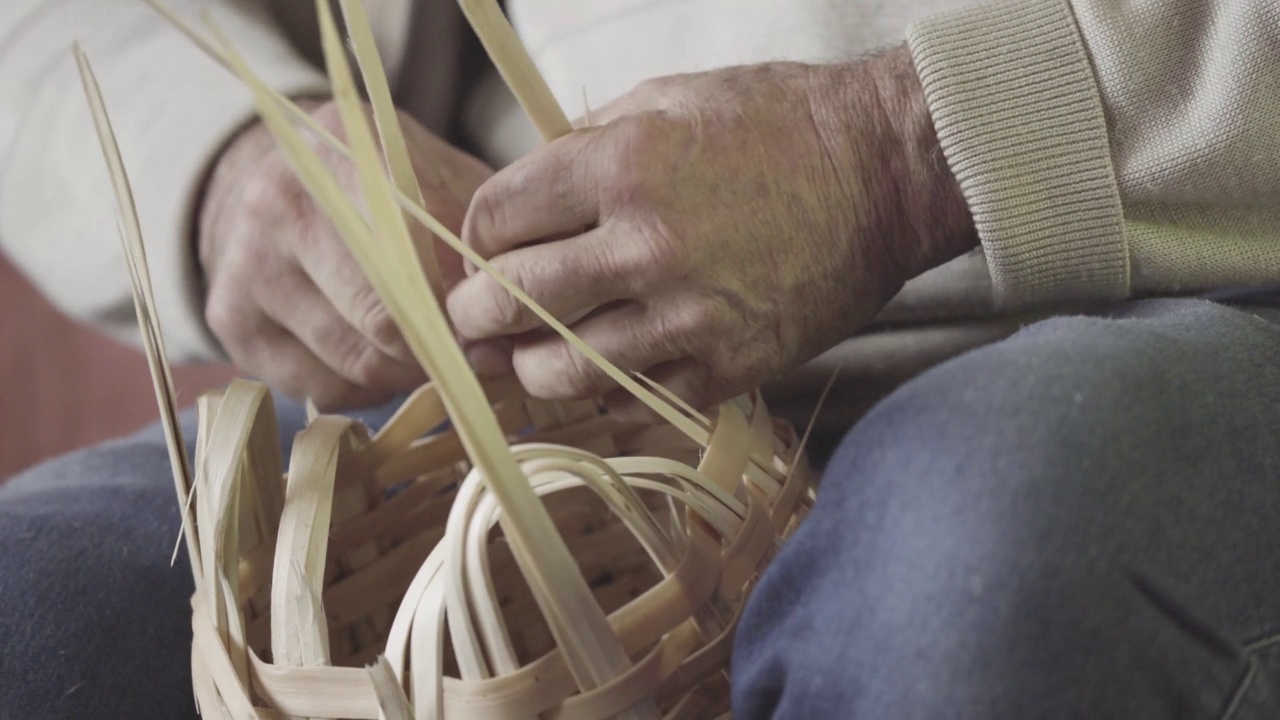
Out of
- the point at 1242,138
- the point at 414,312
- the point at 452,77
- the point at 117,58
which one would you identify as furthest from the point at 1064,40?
the point at 117,58

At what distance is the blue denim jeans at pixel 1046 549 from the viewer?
0.24m

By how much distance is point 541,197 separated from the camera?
410 millimetres

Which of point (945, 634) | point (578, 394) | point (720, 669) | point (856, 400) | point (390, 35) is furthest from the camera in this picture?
point (390, 35)

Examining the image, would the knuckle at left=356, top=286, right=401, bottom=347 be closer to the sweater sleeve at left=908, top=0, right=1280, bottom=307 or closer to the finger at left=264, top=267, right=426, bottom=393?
the finger at left=264, top=267, right=426, bottom=393

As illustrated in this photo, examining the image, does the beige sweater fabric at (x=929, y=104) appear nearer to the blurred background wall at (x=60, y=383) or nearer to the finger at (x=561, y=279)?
the finger at (x=561, y=279)

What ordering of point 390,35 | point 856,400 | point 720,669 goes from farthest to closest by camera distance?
point 390,35
point 856,400
point 720,669

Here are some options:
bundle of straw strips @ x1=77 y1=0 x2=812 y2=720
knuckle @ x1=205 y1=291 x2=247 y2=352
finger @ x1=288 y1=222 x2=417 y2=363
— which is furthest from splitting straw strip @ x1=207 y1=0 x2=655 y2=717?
knuckle @ x1=205 y1=291 x2=247 y2=352

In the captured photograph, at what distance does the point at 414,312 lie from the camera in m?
0.24

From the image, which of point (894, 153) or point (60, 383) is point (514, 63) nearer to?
point (894, 153)

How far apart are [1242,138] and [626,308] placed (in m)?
0.25

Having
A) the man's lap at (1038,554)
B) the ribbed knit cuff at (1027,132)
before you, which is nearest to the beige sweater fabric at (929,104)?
the ribbed knit cuff at (1027,132)

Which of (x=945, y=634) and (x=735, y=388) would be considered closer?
(x=945, y=634)

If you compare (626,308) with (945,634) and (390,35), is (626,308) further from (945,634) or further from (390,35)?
(390,35)

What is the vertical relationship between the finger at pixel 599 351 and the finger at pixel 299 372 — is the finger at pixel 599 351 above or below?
above
